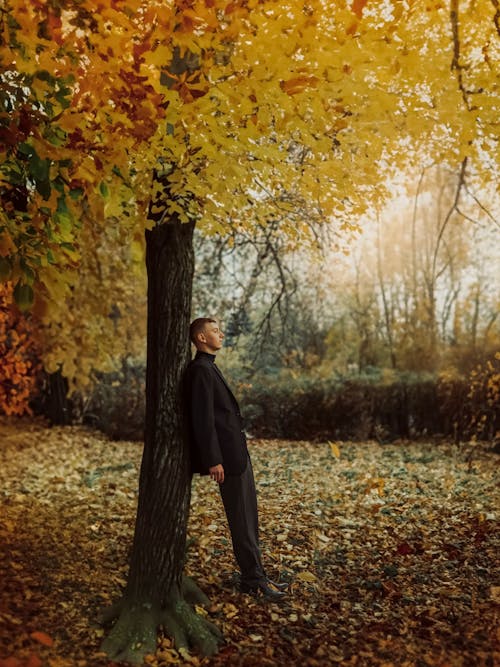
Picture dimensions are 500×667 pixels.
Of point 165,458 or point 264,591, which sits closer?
→ point 165,458

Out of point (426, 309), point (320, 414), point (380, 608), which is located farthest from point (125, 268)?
point (426, 309)

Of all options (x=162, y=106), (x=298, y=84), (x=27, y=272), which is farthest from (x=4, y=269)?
(x=298, y=84)

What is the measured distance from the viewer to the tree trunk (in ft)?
14.1

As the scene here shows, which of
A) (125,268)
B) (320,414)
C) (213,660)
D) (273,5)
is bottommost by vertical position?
(213,660)

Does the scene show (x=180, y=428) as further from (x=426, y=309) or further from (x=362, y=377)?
(x=426, y=309)

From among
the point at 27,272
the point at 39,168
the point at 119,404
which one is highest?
the point at 39,168

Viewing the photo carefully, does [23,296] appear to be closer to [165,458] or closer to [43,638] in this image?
[165,458]

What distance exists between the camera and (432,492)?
26.0 feet

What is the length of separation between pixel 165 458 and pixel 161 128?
210 cm

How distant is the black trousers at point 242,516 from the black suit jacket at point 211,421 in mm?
108

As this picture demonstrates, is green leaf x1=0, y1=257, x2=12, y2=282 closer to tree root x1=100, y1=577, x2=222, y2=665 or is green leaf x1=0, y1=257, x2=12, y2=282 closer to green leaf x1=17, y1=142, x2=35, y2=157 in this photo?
green leaf x1=17, y1=142, x2=35, y2=157

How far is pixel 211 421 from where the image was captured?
14.2ft

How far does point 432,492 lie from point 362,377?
6259 mm

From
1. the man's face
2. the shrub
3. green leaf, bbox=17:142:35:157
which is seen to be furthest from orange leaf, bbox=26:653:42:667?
the shrub
